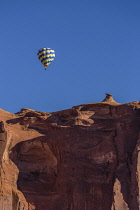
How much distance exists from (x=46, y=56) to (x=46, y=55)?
12cm

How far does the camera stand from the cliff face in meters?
62.5

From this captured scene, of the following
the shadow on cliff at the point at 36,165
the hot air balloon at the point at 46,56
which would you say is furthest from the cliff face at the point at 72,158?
the hot air balloon at the point at 46,56

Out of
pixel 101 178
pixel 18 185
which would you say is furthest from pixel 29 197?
pixel 101 178

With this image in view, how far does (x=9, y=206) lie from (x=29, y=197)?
3.27 meters

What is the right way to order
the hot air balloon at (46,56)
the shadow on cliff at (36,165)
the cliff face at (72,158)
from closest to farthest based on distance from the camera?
the cliff face at (72,158) < the shadow on cliff at (36,165) < the hot air balloon at (46,56)

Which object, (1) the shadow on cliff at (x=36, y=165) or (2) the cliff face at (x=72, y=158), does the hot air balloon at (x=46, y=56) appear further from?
(1) the shadow on cliff at (x=36, y=165)

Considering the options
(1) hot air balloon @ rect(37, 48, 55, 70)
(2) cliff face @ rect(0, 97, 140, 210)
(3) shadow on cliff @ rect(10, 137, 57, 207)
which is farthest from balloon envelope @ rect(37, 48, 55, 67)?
(3) shadow on cliff @ rect(10, 137, 57, 207)

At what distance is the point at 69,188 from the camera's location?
63.7 metres

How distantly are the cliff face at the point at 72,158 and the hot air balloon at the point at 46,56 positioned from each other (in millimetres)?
7174

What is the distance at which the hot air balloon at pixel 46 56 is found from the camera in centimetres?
7394

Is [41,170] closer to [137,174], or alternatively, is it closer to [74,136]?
[74,136]

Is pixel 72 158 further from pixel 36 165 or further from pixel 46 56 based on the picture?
pixel 46 56

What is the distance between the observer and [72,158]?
6512 centimetres

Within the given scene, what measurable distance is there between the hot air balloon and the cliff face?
717 cm
